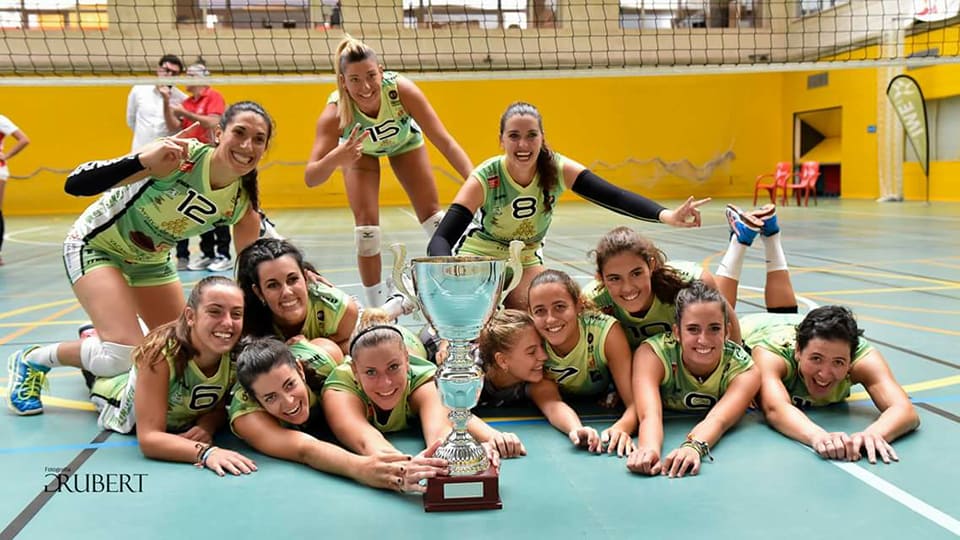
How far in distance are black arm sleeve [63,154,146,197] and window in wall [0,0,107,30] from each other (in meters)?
13.5

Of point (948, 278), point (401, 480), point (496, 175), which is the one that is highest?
point (496, 175)

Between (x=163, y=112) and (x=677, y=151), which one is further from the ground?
(x=163, y=112)

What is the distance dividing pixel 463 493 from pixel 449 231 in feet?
4.40

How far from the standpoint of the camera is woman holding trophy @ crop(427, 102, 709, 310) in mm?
3238

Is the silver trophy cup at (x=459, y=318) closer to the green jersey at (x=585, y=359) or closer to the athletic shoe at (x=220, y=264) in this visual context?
the green jersey at (x=585, y=359)

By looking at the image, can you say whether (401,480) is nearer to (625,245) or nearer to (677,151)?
(625,245)

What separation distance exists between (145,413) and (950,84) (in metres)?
13.7

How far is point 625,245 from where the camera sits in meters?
2.91

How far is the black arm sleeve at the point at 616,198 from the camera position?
327 cm

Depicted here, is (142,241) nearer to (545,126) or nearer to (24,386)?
(24,386)

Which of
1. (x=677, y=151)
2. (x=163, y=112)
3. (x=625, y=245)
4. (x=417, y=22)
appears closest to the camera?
(x=625, y=245)

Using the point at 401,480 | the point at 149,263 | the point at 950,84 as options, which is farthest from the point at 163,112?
the point at 950,84

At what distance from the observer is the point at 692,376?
2.71 metres

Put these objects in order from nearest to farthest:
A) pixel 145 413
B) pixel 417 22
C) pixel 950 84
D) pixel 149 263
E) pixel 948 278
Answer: pixel 145 413 → pixel 149 263 → pixel 948 278 → pixel 950 84 → pixel 417 22
